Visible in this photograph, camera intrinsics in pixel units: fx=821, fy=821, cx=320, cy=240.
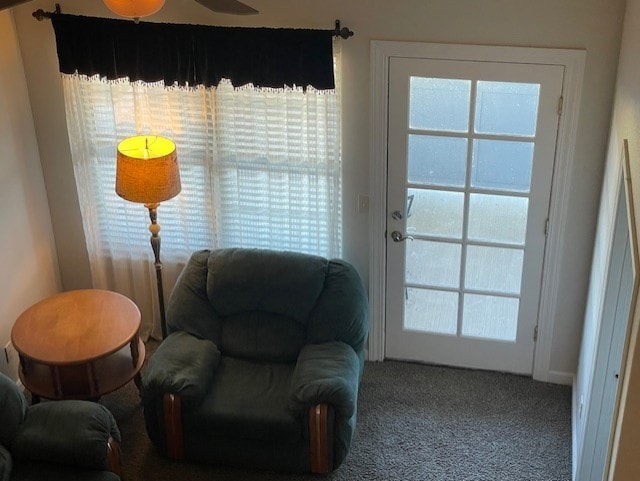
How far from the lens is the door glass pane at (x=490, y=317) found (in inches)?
182

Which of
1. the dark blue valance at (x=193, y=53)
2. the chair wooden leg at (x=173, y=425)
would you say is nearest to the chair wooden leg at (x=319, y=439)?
the chair wooden leg at (x=173, y=425)

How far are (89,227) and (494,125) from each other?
7.81 ft

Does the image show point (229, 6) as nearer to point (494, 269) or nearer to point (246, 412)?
point (246, 412)

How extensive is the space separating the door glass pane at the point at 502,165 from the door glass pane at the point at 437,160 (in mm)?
71

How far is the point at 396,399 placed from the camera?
4.59 metres

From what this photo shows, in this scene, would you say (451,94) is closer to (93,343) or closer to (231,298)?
(231,298)

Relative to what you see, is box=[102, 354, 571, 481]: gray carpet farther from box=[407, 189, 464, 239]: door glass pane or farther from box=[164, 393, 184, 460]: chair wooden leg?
box=[407, 189, 464, 239]: door glass pane

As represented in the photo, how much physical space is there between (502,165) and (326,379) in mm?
1430

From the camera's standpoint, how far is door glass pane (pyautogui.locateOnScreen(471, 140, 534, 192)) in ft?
13.7

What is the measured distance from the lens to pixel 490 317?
4676mm

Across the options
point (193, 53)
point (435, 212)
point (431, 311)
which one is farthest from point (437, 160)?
point (193, 53)

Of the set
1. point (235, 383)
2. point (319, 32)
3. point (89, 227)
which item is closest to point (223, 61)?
point (319, 32)

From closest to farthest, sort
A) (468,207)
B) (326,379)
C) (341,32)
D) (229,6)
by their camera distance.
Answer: (229,6) < (326,379) < (341,32) < (468,207)

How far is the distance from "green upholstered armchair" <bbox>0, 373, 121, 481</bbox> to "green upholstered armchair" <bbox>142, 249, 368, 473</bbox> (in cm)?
Result: 38
